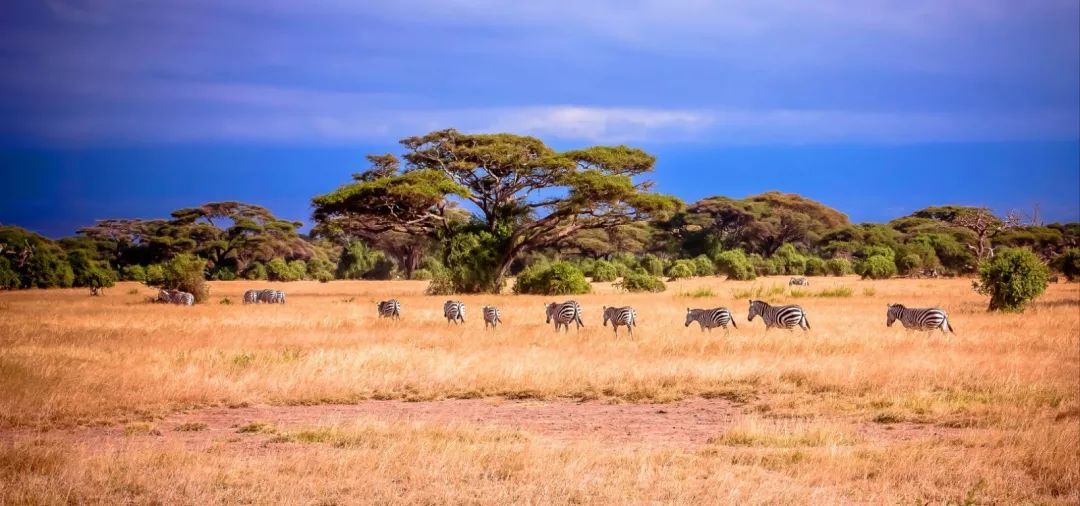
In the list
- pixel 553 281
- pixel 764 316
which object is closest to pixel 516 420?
pixel 764 316

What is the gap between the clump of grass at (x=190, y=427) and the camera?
10.1 meters

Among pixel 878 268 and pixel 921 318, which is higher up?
pixel 878 268

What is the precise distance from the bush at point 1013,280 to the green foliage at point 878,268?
22458 mm

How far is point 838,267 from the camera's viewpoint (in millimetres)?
57812

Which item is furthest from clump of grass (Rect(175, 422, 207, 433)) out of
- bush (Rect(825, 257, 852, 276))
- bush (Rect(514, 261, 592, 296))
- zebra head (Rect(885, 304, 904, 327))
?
bush (Rect(825, 257, 852, 276))

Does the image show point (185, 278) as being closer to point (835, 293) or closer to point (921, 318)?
point (835, 293)

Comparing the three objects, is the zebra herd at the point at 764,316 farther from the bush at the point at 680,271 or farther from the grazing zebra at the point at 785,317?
the bush at the point at 680,271

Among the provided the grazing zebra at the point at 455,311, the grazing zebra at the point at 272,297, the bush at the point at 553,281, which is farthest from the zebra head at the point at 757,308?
the grazing zebra at the point at 272,297

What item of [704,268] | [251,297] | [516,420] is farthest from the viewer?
[704,268]

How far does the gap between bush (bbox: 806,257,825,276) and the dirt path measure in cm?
4925

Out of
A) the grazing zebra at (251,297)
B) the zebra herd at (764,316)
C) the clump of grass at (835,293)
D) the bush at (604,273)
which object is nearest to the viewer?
the zebra herd at (764,316)

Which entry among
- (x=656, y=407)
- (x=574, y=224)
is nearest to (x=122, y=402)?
(x=656, y=407)

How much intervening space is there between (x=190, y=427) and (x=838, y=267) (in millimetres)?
53847

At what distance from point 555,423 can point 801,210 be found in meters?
67.4
